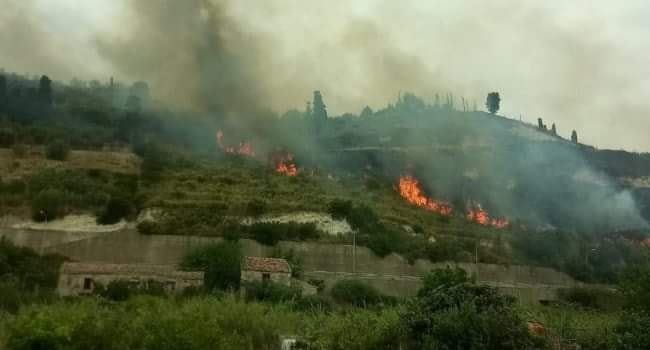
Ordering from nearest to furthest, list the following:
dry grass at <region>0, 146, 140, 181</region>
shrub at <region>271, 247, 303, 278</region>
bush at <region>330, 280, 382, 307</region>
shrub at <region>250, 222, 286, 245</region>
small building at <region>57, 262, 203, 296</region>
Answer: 1. small building at <region>57, 262, 203, 296</region>
2. bush at <region>330, 280, 382, 307</region>
3. shrub at <region>271, 247, 303, 278</region>
4. shrub at <region>250, 222, 286, 245</region>
5. dry grass at <region>0, 146, 140, 181</region>

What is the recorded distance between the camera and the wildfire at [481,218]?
85062 millimetres

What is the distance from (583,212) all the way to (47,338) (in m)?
90.9

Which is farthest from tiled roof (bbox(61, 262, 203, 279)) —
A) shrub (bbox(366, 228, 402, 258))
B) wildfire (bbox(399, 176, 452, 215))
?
wildfire (bbox(399, 176, 452, 215))

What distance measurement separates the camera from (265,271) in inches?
1885

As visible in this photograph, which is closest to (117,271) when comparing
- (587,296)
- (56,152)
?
(56,152)

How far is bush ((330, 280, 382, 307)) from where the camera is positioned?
5016 centimetres

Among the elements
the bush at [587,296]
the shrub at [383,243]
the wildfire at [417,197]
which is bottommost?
the bush at [587,296]

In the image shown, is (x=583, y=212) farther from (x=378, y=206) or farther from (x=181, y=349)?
(x=181, y=349)

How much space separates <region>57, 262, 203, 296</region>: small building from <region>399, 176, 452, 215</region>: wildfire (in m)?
45.0

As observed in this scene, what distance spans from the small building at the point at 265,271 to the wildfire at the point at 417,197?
128 ft

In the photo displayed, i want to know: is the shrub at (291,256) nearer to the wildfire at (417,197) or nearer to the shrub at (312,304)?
the shrub at (312,304)

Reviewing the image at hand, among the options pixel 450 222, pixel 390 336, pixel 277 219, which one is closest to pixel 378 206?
Answer: pixel 450 222

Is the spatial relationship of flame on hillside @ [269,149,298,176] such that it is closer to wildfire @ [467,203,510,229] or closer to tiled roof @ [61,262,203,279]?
wildfire @ [467,203,510,229]

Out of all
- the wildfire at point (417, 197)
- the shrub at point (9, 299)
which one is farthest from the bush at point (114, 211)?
the wildfire at point (417, 197)
